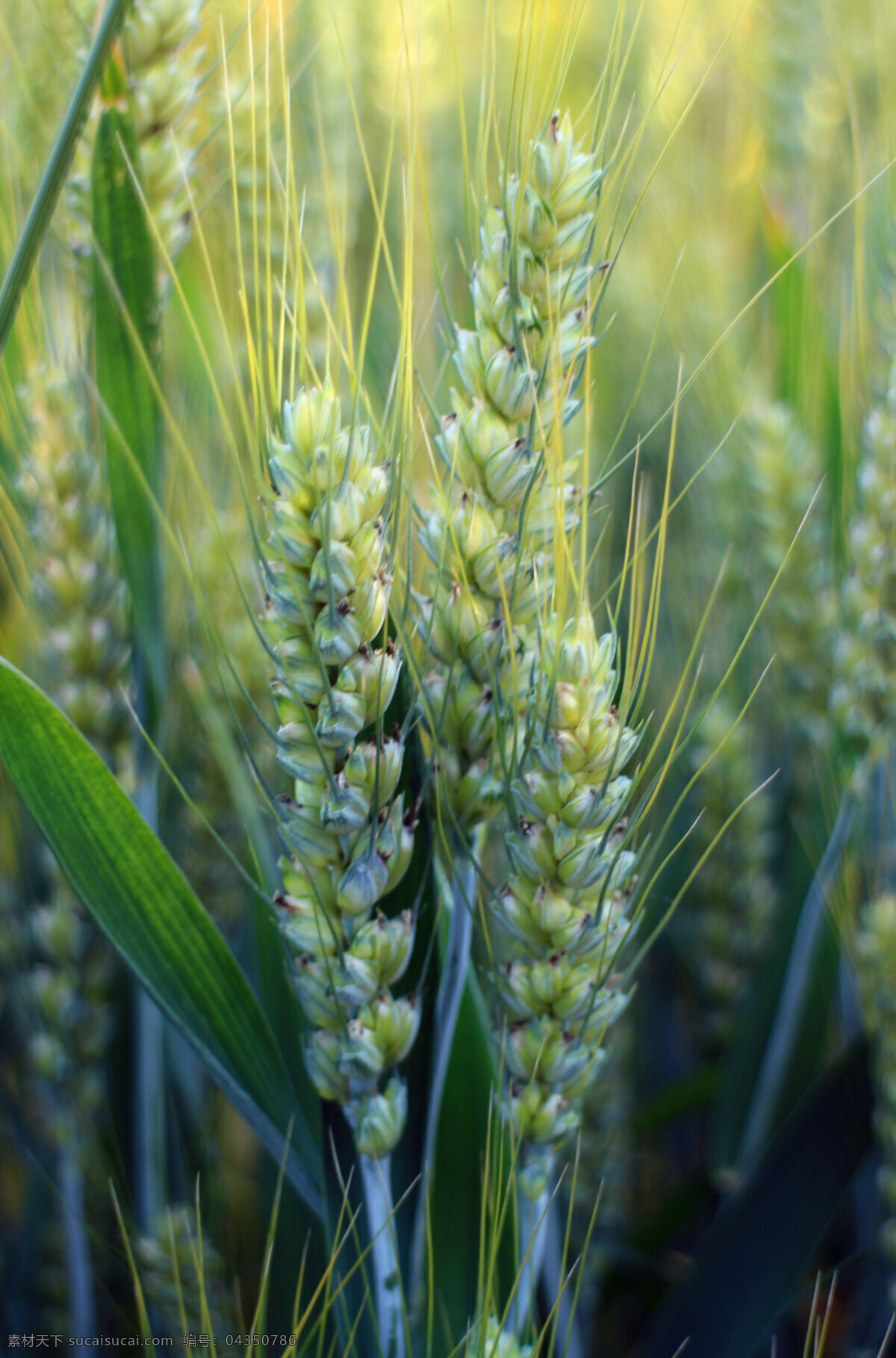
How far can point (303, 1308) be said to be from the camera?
486mm

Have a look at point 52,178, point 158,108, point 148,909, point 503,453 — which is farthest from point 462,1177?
point 158,108

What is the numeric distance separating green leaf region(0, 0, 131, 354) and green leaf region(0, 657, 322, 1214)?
0.16m

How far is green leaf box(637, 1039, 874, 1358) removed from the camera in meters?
0.51

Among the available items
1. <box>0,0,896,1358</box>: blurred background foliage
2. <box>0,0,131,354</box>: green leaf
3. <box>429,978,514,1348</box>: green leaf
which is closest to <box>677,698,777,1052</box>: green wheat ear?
<box>0,0,896,1358</box>: blurred background foliage

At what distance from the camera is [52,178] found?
30 cm

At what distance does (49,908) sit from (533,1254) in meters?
0.37

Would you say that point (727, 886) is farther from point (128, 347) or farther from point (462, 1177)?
point (128, 347)

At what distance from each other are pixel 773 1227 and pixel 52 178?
62 centimetres

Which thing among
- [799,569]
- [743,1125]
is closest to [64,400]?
[799,569]

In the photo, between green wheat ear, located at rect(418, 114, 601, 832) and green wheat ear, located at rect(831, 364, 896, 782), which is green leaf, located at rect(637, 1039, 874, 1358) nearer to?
green wheat ear, located at rect(831, 364, 896, 782)

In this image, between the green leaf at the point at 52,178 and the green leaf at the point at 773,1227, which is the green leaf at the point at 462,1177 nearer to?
the green leaf at the point at 773,1227

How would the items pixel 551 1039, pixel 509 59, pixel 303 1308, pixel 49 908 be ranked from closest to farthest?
pixel 551 1039, pixel 303 1308, pixel 49 908, pixel 509 59

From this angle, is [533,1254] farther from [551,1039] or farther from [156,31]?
[156,31]

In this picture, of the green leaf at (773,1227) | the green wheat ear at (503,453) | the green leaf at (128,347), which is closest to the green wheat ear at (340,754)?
the green wheat ear at (503,453)
